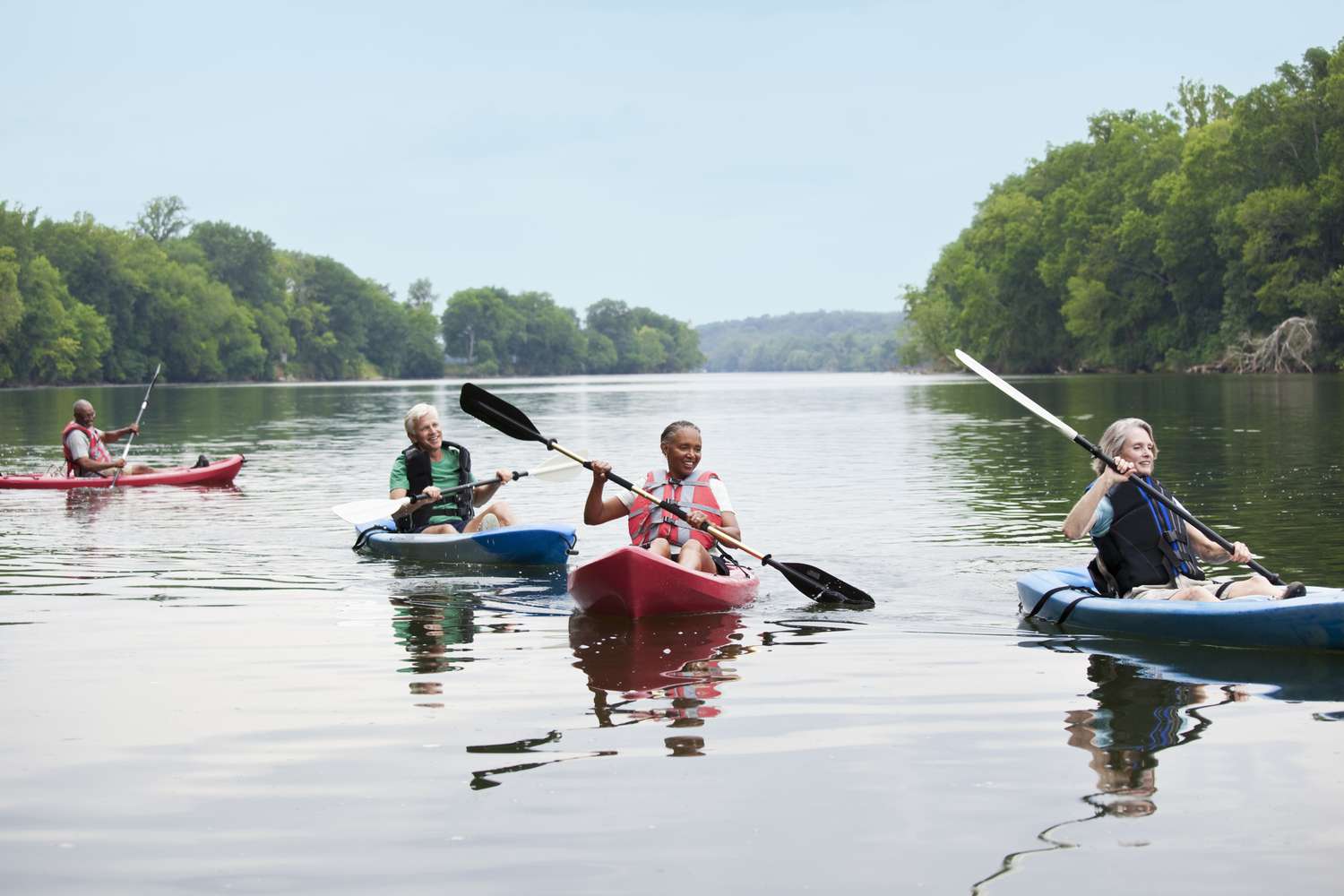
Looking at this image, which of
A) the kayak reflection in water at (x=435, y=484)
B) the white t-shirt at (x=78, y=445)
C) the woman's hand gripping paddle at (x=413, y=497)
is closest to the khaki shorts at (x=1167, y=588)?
the woman's hand gripping paddle at (x=413, y=497)

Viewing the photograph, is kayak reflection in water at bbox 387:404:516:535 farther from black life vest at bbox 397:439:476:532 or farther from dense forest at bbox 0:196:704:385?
dense forest at bbox 0:196:704:385

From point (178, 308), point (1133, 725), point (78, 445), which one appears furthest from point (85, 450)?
point (178, 308)

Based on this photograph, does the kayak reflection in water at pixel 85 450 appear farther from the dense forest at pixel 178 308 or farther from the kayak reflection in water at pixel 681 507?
the dense forest at pixel 178 308

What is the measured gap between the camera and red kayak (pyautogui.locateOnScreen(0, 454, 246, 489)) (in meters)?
18.6

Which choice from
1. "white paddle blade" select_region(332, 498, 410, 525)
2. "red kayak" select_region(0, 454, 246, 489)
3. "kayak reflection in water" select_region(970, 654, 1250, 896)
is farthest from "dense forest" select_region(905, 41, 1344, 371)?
"kayak reflection in water" select_region(970, 654, 1250, 896)

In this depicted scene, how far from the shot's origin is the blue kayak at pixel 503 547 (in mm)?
11539

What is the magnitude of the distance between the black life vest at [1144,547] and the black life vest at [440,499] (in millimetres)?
5243

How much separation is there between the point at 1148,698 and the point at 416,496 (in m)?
6.61

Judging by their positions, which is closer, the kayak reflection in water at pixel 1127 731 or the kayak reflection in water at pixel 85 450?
the kayak reflection in water at pixel 1127 731

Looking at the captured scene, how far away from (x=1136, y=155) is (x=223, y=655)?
8655 centimetres

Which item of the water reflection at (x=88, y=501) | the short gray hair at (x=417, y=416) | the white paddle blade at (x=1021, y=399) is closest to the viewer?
the white paddle blade at (x=1021, y=399)

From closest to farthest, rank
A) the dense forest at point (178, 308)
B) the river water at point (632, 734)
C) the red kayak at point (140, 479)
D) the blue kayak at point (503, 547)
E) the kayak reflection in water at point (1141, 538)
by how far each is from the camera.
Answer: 1. the river water at point (632, 734)
2. the kayak reflection in water at point (1141, 538)
3. the blue kayak at point (503, 547)
4. the red kayak at point (140, 479)
5. the dense forest at point (178, 308)

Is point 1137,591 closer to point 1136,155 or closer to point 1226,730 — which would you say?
point 1226,730

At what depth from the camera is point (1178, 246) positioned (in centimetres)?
7531
